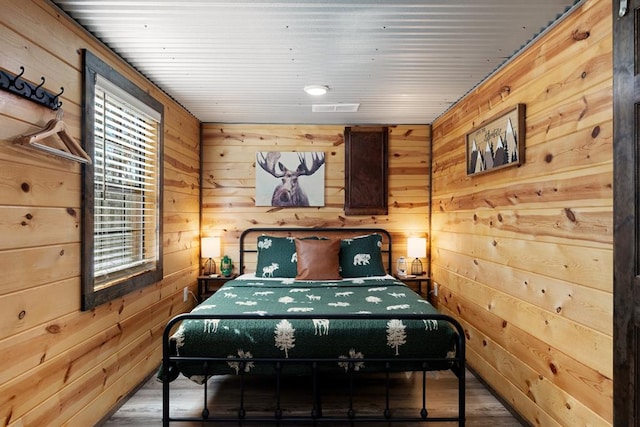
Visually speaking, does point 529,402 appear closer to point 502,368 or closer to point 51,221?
point 502,368

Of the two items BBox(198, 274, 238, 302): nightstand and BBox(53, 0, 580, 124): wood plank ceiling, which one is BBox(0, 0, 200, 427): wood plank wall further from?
BBox(198, 274, 238, 302): nightstand

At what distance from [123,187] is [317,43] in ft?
5.22

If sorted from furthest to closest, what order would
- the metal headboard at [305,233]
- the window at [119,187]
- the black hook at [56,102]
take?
the metal headboard at [305,233] → the window at [119,187] → the black hook at [56,102]

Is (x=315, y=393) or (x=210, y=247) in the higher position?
(x=210, y=247)

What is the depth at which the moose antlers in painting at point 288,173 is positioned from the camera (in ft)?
14.1

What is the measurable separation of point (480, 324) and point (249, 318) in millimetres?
1843

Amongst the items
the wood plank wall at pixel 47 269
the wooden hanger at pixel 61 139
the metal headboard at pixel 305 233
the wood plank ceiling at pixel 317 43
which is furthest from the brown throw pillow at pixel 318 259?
the wooden hanger at pixel 61 139

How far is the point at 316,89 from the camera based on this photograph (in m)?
3.15

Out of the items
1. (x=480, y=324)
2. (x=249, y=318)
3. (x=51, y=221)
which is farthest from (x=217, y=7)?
(x=480, y=324)

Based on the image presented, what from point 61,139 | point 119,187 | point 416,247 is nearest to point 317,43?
point 61,139

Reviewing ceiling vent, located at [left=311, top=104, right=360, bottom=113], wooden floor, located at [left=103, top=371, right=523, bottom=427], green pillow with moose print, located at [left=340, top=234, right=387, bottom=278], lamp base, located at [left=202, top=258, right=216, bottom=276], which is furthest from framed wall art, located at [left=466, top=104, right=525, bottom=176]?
lamp base, located at [left=202, top=258, right=216, bottom=276]

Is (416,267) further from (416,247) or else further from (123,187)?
(123,187)

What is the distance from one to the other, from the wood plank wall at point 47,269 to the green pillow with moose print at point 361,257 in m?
1.92

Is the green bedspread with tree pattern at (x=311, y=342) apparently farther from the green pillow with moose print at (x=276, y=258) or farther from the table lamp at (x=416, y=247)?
the table lamp at (x=416, y=247)
